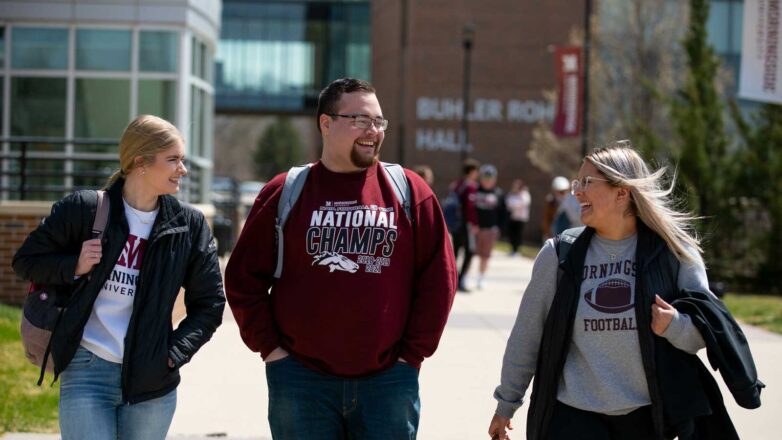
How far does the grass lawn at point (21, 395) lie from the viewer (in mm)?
7367

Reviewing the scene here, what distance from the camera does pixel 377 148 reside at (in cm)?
444

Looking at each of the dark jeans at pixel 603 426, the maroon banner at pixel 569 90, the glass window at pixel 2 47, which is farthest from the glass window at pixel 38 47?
the maroon banner at pixel 569 90

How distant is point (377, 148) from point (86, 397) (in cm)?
142

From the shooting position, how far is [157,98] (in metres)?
17.7

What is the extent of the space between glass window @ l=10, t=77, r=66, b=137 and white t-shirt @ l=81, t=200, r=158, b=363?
13.7 metres

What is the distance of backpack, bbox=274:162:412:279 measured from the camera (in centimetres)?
432

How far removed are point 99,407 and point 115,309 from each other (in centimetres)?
37

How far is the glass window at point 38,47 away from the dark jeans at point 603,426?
572 inches

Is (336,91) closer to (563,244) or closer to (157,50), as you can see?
(563,244)

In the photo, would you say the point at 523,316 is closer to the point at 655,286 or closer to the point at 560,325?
the point at 560,325

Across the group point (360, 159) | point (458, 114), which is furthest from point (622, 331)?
point (458, 114)

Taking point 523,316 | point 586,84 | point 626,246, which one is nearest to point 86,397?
point 523,316

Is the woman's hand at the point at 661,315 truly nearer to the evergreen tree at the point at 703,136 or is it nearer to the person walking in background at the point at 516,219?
the evergreen tree at the point at 703,136

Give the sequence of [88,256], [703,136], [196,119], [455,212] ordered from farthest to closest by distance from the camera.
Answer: [703,136] → [196,119] → [455,212] → [88,256]
